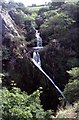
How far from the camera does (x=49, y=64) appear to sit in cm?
623

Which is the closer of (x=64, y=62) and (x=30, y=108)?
(x=30, y=108)

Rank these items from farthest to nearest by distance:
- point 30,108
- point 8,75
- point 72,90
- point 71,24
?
point 71,24 → point 8,75 → point 72,90 → point 30,108

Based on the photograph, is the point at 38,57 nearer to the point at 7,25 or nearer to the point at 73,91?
the point at 7,25

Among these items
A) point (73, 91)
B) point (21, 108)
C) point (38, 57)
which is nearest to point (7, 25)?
point (38, 57)

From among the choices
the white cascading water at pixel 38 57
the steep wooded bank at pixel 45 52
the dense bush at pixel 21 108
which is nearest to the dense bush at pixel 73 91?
the dense bush at pixel 21 108

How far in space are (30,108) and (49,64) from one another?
8.61 feet

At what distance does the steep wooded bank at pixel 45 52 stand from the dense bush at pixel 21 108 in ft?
4.58

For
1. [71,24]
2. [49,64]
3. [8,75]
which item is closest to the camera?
[8,75]

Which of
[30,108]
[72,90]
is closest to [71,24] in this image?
[72,90]

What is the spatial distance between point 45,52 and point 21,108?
2.88m

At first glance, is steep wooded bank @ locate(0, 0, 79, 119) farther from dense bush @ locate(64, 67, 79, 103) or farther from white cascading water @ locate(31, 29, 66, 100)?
dense bush @ locate(64, 67, 79, 103)

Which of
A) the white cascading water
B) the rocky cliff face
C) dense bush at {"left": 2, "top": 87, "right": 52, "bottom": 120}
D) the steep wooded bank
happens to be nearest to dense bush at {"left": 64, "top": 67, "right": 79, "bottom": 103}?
dense bush at {"left": 2, "top": 87, "right": 52, "bottom": 120}

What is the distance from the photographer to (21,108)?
11.9 feet

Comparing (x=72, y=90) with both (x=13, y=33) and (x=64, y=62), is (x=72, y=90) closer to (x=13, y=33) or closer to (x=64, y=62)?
(x=64, y=62)
